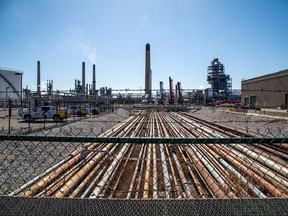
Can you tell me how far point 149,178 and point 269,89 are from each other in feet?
111

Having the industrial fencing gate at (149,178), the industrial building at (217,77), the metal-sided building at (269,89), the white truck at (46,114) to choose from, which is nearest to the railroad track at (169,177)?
the industrial fencing gate at (149,178)

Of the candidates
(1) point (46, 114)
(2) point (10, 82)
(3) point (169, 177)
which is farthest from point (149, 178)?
(2) point (10, 82)

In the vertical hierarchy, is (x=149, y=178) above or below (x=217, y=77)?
below

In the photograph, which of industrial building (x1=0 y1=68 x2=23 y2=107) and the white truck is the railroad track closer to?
the white truck

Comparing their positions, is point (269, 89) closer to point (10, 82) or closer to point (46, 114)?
point (46, 114)

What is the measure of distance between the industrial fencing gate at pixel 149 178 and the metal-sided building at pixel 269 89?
2319cm

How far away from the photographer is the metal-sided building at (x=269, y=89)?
30.1 m

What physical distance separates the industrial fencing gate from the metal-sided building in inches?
913

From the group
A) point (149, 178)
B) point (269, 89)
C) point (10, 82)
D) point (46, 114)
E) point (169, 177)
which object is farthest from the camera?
point (10, 82)

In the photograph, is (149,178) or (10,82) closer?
(149,178)

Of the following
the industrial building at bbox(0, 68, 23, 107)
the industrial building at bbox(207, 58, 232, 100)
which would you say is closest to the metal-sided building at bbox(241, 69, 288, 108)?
the industrial building at bbox(207, 58, 232, 100)

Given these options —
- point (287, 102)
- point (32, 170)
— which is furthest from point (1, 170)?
point (287, 102)

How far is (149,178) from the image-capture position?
19.2 feet

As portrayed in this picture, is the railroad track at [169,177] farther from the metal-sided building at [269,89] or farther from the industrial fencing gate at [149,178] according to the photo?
the metal-sided building at [269,89]
